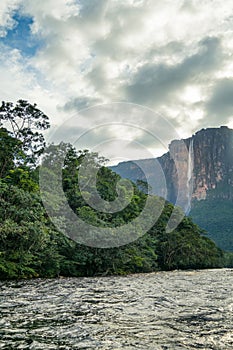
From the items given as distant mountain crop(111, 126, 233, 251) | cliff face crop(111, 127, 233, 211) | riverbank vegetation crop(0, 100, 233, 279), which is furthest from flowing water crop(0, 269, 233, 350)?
cliff face crop(111, 127, 233, 211)

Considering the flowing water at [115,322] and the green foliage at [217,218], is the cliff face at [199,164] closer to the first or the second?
the green foliage at [217,218]

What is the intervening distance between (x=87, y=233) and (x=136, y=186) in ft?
67.2

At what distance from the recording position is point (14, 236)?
76.0 feet

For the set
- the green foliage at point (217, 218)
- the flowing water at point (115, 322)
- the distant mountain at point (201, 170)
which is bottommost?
the flowing water at point (115, 322)

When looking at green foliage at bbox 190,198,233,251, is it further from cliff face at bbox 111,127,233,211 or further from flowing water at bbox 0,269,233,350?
flowing water at bbox 0,269,233,350

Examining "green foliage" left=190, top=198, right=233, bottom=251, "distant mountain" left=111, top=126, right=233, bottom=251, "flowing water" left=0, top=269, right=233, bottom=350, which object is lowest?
"flowing water" left=0, top=269, right=233, bottom=350

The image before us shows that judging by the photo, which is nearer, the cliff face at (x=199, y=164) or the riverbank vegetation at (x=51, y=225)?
the riverbank vegetation at (x=51, y=225)

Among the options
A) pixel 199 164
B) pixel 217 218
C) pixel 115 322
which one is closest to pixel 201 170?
pixel 199 164

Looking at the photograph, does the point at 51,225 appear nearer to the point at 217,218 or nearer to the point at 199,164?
the point at 217,218

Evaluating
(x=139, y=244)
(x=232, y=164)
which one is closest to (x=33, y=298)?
(x=139, y=244)

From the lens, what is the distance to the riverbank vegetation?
915 inches

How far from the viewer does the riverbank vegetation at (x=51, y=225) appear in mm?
23234

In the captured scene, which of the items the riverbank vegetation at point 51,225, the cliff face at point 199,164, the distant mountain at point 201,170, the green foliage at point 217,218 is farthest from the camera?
the cliff face at point 199,164

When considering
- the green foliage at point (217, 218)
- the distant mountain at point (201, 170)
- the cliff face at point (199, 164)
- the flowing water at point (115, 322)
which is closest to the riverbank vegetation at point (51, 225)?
the flowing water at point (115, 322)
